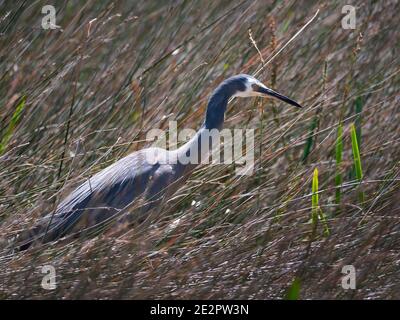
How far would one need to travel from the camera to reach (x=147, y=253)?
7.84ft

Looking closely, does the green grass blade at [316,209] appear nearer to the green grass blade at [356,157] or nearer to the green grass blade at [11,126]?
the green grass blade at [356,157]

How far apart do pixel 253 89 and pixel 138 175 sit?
495 mm

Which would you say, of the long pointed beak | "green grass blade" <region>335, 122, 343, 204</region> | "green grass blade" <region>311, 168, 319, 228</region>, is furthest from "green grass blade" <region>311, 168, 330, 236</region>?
the long pointed beak

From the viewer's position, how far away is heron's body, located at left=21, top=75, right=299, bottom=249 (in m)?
2.92

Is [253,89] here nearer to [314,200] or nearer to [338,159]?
[338,159]

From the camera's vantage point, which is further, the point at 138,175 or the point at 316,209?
the point at 138,175

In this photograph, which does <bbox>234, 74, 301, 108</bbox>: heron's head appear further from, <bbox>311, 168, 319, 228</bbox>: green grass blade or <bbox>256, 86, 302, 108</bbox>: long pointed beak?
<bbox>311, 168, 319, 228</bbox>: green grass blade

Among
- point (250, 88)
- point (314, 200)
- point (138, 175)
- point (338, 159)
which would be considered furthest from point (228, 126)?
point (314, 200)

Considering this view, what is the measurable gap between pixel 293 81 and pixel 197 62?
1.20ft

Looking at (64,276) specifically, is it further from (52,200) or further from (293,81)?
(293,81)

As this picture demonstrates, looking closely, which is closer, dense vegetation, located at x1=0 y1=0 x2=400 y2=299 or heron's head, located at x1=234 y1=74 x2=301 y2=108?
dense vegetation, located at x1=0 y1=0 x2=400 y2=299

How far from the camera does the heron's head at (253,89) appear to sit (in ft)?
9.70

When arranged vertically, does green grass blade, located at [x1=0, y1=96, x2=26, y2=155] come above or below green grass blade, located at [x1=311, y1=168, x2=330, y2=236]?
above

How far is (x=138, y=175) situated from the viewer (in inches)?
114
